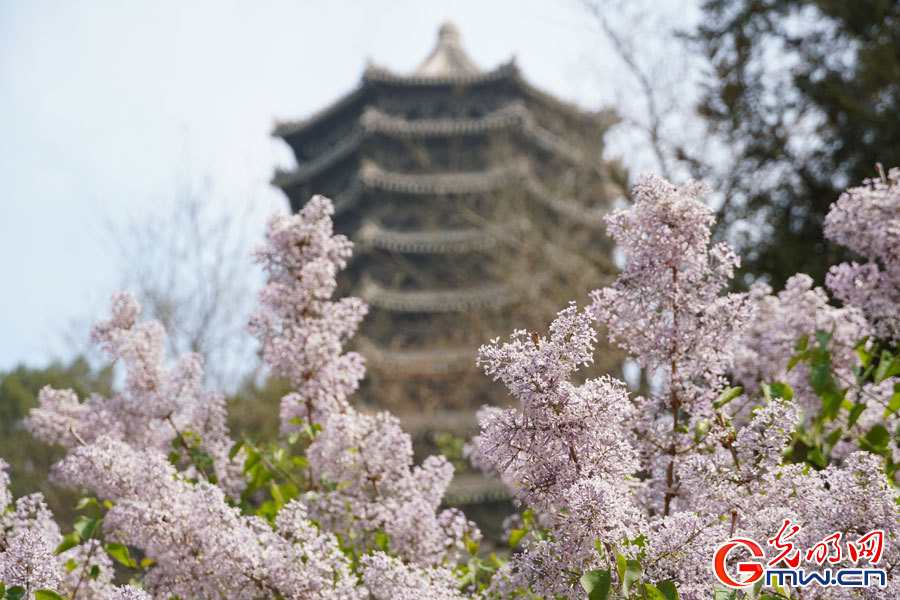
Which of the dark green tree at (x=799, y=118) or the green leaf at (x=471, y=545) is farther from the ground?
the dark green tree at (x=799, y=118)

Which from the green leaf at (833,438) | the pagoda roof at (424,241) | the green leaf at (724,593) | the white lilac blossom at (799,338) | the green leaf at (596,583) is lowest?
the green leaf at (596,583)

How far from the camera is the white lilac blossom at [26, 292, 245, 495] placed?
10.00ft

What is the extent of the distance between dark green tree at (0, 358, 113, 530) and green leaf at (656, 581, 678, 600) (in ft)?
48.2

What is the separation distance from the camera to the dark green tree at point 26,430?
17359 millimetres

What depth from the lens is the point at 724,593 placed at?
184cm

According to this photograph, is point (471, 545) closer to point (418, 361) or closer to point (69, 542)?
point (69, 542)

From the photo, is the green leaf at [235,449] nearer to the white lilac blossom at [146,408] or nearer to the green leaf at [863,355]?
the white lilac blossom at [146,408]

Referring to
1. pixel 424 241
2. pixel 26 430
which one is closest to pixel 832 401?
pixel 26 430

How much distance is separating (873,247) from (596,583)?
1.81 m

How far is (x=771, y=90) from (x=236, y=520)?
41.3 ft

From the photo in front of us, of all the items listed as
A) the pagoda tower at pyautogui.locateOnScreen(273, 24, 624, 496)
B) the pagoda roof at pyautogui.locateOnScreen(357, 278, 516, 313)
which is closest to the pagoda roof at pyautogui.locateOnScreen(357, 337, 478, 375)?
the pagoda tower at pyautogui.locateOnScreen(273, 24, 624, 496)

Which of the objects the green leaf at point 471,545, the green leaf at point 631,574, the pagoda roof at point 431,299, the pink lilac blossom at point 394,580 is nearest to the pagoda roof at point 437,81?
the pagoda roof at point 431,299

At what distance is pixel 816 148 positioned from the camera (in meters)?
11.8

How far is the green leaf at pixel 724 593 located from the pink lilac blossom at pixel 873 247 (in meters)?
1.53
